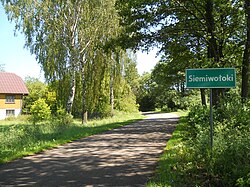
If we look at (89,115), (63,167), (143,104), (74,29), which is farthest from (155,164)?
(143,104)

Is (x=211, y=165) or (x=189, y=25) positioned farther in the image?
(x=189, y=25)

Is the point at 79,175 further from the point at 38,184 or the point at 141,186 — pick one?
the point at 141,186

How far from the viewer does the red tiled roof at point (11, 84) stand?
51.9 m

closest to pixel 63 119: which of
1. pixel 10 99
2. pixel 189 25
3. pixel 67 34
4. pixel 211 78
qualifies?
pixel 67 34

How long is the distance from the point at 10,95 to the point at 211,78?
50.8 m

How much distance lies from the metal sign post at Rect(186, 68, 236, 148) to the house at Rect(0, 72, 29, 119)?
1899 inches

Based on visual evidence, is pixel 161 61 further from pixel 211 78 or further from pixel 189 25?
pixel 211 78

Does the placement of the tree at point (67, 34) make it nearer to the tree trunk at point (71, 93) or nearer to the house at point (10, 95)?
the tree trunk at point (71, 93)

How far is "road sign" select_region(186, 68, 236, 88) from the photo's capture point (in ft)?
21.6

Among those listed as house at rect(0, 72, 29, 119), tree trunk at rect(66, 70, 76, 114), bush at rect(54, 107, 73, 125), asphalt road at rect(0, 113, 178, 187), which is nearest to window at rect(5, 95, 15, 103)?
house at rect(0, 72, 29, 119)

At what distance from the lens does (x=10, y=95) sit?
52.2m

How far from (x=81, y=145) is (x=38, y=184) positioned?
5879 millimetres

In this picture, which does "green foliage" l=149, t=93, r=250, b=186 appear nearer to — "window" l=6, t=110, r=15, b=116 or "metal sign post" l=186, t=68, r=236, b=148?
"metal sign post" l=186, t=68, r=236, b=148

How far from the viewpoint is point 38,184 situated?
6.23 m
